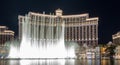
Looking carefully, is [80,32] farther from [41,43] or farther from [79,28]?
[41,43]

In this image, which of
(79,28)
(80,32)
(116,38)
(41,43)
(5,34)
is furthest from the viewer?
(116,38)

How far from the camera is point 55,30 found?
89.8 meters

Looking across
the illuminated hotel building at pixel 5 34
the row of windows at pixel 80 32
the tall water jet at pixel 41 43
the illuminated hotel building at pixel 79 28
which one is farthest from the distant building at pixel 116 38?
the tall water jet at pixel 41 43

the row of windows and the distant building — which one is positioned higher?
the row of windows

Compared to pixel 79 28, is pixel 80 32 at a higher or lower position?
lower

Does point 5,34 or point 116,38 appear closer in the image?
Result: point 5,34

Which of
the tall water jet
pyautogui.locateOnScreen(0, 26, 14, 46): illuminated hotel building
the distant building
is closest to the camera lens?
the tall water jet

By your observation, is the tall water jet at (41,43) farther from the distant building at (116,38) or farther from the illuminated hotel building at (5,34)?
the distant building at (116,38)

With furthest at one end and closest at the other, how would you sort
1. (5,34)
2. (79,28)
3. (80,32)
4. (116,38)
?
(116,38) → (5,34) → (80,32) → (79,28)

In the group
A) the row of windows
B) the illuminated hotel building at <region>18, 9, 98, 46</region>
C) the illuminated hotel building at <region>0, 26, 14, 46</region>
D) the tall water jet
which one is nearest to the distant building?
the illuminated hotel building at <region>18, 9, 98, 46</region>

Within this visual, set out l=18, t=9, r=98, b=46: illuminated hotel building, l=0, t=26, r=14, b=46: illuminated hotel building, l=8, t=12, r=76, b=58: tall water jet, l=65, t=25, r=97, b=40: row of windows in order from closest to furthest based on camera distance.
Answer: l=8, t=12, r=76, b=58: tall water jet < l=18, t=9, r=98, b=46: illuminated hotel building < l=65, t=25, r=97, b=40: row of windows < l=0, t=26, r=14, b=46: illuminated hotel building

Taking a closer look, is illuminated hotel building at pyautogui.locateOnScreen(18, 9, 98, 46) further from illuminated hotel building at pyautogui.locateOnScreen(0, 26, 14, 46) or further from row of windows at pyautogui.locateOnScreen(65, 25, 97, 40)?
illuminated hotel building at pyautogui.locateOnScreen(0, 26, 14, 46)

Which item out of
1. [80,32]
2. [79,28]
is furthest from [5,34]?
[80,32]

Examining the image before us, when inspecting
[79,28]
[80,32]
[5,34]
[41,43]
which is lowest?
[41,43]
